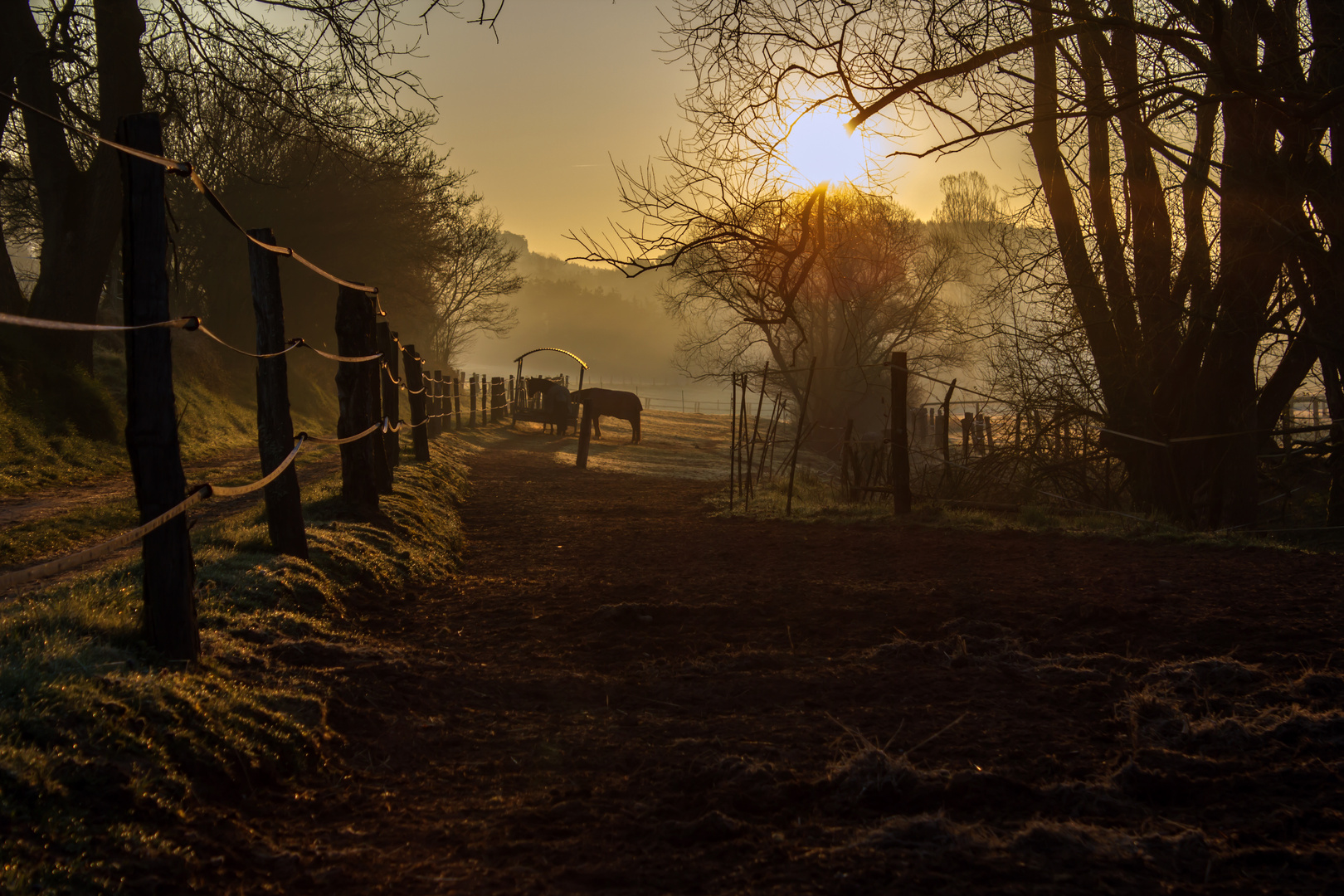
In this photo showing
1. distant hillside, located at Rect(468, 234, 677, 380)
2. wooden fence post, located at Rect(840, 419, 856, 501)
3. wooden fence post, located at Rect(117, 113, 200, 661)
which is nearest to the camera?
wooden fence post, located at Rect(117, 113, 200, 661)

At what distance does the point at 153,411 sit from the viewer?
3.15 m

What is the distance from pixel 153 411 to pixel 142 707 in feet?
3.48

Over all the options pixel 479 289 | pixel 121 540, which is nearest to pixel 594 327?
pixel 479 289

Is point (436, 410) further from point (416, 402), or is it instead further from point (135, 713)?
point (135, 713)

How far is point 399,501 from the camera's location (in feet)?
25.0

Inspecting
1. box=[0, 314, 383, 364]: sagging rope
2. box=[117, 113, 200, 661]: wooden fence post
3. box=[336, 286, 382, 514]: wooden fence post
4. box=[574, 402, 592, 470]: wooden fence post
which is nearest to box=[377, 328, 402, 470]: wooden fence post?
box=[336, 286, 382, 514]: wooden fence post

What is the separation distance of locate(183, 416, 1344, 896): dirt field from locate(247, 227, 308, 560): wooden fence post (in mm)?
804

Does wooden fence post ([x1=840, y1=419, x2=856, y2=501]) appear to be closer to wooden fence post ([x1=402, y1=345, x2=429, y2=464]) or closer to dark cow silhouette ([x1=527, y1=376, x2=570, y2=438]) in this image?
wooden fence post ([x1=402, y1=345, x2=429, y2=464])

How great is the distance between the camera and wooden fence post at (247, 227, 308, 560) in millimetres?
4898

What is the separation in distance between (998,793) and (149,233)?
3.54 metres

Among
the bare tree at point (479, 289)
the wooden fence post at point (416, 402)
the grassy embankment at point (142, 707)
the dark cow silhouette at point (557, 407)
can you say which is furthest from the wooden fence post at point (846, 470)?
the bare tree at point (479, 289)

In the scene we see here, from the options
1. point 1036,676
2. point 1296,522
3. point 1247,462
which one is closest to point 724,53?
point 1036,676

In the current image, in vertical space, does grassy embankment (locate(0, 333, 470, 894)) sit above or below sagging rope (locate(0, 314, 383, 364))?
below

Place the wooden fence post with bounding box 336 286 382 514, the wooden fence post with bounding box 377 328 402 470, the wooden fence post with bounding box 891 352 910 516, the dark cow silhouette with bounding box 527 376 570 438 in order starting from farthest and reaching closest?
the dark cow silhouette with bounding box 527 376 570 438, the wooden fence post with bounding box 891 352 910 516, the wooden fence post with bounding box 377 328 402 470, the wooden fence post with bounding box 336 286 382 514
